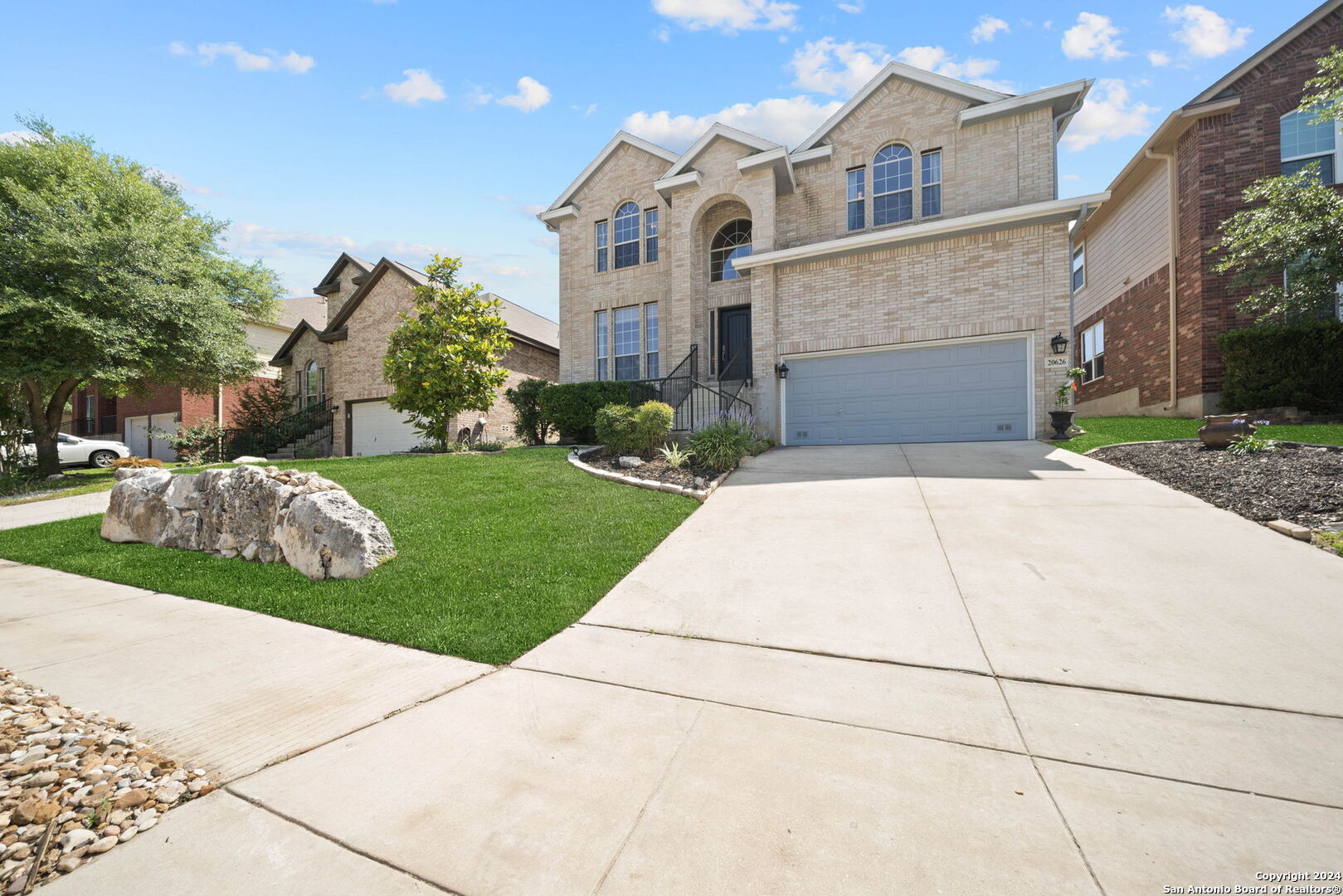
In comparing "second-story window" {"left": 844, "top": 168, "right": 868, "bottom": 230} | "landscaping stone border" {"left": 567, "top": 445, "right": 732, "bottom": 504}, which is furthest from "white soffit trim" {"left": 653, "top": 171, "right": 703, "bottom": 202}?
"landscaping stone border" {"left": 567, "top": 445, "right": 732, "bottom": 504}

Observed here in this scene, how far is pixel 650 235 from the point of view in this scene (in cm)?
1552

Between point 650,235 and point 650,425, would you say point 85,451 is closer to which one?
A: point 650,235

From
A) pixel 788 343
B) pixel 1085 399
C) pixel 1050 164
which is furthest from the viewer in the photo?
pixel 1085 399

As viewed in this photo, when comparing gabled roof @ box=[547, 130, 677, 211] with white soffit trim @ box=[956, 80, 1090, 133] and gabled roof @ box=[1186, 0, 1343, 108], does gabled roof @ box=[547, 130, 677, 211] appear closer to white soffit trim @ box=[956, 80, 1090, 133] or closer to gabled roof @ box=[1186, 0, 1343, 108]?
white soffit trim @ box=[956, 80, 1090, 133]

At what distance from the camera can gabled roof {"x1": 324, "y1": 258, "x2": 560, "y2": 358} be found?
699 inches

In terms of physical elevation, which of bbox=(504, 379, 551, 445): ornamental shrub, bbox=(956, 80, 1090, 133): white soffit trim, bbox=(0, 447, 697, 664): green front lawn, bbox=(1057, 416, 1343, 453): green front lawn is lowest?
bbox=(0, 447, 697, 664): green front lawn

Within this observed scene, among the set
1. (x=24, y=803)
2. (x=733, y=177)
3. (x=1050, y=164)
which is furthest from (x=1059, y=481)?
(x=733, y=177)

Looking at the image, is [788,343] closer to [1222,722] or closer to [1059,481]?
[1059,481]

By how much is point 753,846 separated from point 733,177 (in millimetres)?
14660

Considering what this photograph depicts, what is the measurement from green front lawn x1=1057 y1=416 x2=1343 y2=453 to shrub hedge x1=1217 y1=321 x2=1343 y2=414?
A: 0.66 metres

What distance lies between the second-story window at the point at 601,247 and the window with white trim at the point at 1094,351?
15.7m

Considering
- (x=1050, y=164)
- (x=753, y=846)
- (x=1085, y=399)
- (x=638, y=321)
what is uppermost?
(x=1050, y=164)

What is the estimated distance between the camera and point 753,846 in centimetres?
184

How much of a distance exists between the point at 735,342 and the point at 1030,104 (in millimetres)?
8232
